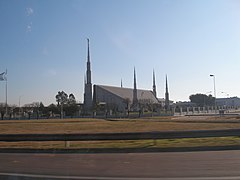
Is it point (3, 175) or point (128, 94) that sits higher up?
point (128, 94)

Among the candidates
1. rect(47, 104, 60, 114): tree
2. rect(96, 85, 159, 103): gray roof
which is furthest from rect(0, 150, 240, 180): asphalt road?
rect(96, 85, 159, 103): gray roof

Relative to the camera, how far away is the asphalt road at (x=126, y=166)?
9.71 metres

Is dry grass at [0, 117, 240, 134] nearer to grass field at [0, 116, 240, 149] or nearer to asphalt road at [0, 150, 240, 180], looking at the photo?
grass field at [0, 116, 240, 149]

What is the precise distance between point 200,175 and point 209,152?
5076 millimetres

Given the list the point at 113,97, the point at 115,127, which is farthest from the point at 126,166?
the point at 113,97

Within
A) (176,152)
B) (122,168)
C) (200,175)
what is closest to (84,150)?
(176,152)

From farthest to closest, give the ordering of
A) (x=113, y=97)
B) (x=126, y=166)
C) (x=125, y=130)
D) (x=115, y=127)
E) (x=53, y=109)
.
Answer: (x=113, y=97) < (x=53, y=109) < (x=115, y=127) < (x=125, y=130) < (x=126, y=166)

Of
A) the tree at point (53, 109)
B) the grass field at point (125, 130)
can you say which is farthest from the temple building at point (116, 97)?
the grass field at point (125, 130)

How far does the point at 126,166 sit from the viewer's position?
1136 cm

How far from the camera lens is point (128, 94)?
559 ft

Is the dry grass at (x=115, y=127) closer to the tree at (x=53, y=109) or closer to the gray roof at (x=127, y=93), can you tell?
the tree at (x=53, y=109)

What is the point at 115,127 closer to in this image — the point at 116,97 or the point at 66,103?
the point at 66,103

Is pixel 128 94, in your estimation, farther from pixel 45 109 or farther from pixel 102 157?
pixel 102 157

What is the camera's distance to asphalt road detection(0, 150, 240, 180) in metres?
9.71
